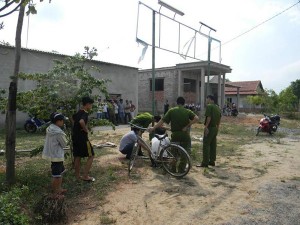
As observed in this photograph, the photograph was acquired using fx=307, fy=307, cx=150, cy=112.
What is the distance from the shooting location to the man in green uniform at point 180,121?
6.78 meters

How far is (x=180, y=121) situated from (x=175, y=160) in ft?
2.82

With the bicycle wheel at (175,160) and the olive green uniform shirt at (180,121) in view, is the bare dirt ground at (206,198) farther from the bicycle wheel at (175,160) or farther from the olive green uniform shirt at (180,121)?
the olive green uniform shirt at (180,121)

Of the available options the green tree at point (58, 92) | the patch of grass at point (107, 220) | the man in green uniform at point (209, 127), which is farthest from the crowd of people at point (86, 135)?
the patch of grass at point (107, 220)

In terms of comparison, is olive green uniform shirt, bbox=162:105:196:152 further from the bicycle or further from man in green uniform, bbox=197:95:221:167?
man in green uniform, bbox=197:95:221:167

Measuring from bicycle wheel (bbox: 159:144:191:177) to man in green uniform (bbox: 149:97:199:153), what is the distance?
328mm

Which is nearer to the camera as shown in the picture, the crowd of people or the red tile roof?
the crowd of people

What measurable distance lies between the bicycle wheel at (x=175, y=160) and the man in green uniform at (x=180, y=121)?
1.08 ft

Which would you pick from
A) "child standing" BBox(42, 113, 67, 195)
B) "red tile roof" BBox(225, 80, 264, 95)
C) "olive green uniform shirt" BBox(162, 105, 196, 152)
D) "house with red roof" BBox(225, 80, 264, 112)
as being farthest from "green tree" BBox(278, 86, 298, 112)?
"child standing" BBox(42, 113, 67, 195)

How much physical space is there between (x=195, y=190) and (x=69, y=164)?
3.14 m

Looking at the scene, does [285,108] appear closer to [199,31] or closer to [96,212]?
[199,31]

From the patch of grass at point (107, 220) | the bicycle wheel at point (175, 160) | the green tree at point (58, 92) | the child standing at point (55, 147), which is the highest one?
the green tree at point (58, 92)

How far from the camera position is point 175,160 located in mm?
6637

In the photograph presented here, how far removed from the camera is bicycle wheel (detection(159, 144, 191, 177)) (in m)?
6.48

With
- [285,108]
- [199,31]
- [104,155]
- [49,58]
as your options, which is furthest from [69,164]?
[285,108]
